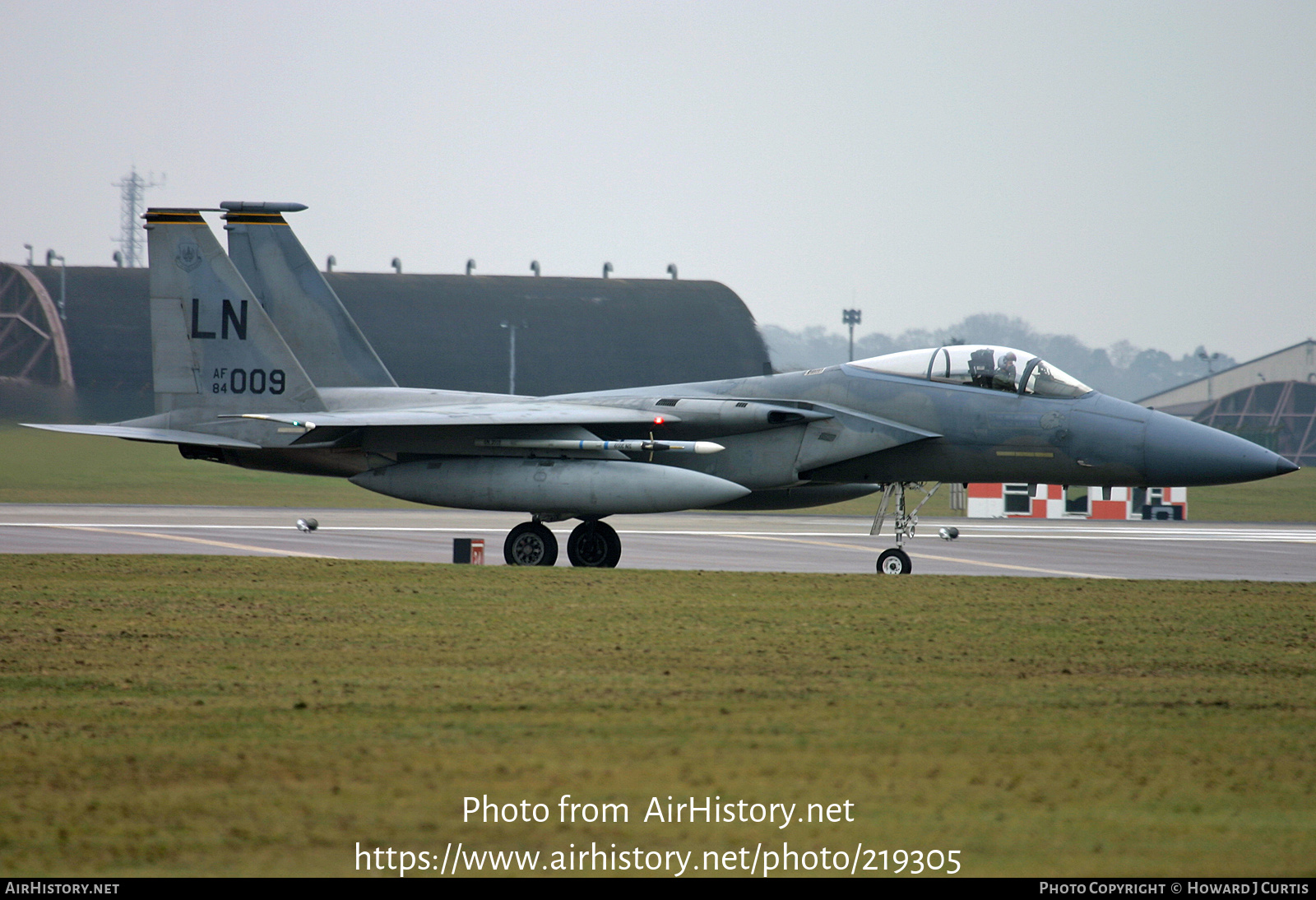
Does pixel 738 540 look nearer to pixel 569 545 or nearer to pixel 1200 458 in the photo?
pixel 569 545

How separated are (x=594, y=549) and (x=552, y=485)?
56.5 inches

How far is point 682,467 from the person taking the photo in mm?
16344

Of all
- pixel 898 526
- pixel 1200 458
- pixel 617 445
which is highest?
pixel 617 445

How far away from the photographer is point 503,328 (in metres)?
62.3

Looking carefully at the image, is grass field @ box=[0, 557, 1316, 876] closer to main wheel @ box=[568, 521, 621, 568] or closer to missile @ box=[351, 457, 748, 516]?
missile @ box=[351, 457, 748, 516]

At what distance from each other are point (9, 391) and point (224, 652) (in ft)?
135

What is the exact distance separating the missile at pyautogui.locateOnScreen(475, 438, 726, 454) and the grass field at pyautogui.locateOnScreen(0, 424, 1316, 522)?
813 inches

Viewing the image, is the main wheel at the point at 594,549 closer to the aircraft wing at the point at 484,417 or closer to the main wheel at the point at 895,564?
the aircraft wing at the point at 484,417

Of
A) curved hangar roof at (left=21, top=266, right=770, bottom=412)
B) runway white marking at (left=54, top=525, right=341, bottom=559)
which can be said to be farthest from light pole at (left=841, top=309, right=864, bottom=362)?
runway white marking at (left=54, top=525, right=341, bottom=559)

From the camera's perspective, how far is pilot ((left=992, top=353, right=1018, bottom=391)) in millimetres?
15617

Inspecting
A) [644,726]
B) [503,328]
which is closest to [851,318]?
[503,328]

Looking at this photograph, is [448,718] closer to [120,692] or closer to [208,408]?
[120,692]

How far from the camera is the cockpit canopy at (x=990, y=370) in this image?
15.6 m

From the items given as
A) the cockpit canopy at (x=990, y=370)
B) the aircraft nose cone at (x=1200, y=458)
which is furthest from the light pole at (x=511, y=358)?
the aircraft nose cone at (x=1200, y=458)
